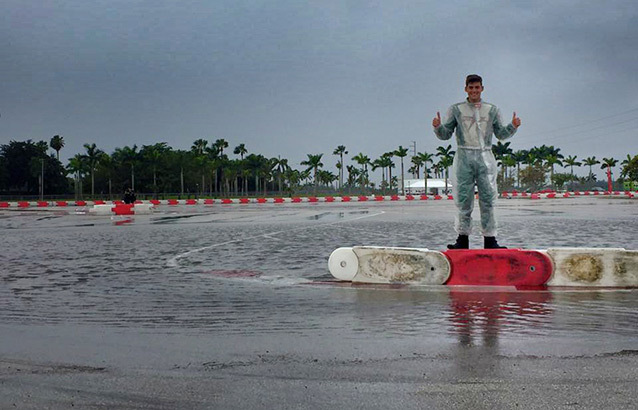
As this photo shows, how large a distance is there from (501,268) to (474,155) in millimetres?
1500

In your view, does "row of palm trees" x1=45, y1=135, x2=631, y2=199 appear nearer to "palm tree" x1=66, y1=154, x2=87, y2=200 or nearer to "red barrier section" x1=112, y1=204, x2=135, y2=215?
"palm tree" x1=66, y1=154, x2=87, y2=200

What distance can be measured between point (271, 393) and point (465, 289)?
3.70 metres

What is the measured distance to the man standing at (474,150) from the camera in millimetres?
7398

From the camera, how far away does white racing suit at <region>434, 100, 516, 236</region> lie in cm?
739

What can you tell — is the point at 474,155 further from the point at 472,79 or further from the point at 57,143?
the point at 57,143

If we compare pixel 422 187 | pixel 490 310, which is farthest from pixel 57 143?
pixel 490 310

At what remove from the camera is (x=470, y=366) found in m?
3.40

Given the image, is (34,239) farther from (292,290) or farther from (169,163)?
(169,163)

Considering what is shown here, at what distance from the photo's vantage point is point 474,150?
24.3ft

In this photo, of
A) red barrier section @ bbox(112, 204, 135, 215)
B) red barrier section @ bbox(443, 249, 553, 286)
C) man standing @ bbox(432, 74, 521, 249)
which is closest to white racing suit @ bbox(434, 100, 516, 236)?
man standing @ bbox(432, 74, 521, 249)

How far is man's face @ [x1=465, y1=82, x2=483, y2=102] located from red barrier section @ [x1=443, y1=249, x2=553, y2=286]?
1988 mm

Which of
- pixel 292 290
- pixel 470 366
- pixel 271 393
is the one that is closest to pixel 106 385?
pixel 271 393

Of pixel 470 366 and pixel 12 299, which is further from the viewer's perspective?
pixel 12 299

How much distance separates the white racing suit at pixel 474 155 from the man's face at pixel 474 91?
74 millimetres
